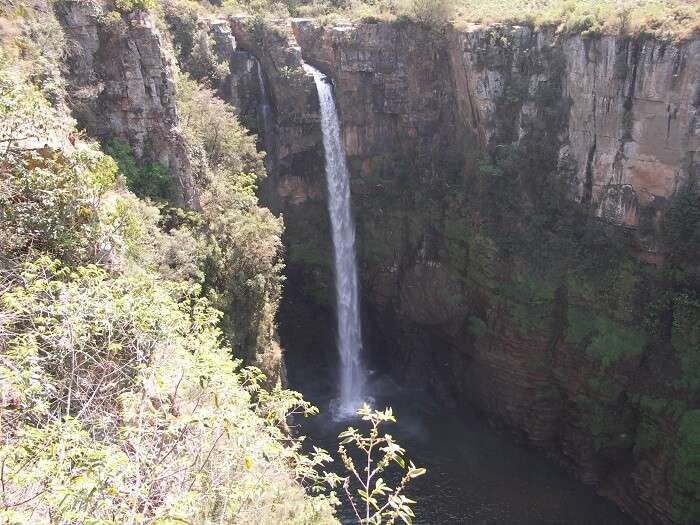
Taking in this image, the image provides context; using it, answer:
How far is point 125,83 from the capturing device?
1427cm

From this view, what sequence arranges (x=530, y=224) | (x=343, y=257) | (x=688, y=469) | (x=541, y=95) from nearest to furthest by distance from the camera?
(x=688, y=469), (x=541, y=95), (x=530, y=224), (x=343, y=257)

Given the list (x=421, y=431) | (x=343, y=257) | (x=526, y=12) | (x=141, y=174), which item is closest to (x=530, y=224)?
(x=526, y=12)

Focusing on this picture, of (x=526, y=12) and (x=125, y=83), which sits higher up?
(x=526, y=12)

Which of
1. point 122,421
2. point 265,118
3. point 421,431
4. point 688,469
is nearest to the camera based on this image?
point 122,421

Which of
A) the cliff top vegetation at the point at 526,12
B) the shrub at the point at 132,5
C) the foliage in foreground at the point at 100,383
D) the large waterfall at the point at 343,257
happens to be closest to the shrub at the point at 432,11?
the cliff top vegetation at the point at 526,12

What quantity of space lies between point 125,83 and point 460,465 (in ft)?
49.9

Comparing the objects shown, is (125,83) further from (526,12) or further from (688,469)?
(688,469)

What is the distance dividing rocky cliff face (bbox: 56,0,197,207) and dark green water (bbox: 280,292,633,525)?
10662 millimetres

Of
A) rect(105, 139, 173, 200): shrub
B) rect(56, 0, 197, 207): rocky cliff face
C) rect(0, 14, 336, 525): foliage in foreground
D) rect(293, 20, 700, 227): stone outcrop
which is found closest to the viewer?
rect(0, 14, 336, 525): foliage in foreground

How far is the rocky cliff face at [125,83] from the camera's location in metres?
13.6

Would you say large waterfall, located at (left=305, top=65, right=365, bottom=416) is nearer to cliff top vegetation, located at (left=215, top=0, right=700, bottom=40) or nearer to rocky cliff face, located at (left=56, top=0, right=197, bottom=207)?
cliff top vegetation, located at (left=215, top=0, right=700, bottom=40)

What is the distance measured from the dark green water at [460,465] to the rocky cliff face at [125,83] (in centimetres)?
1066

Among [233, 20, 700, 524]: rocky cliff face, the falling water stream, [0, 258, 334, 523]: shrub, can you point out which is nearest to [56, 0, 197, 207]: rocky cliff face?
[0, 258, 334, 523]: shrub

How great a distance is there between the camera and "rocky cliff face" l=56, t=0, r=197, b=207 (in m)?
13.6
